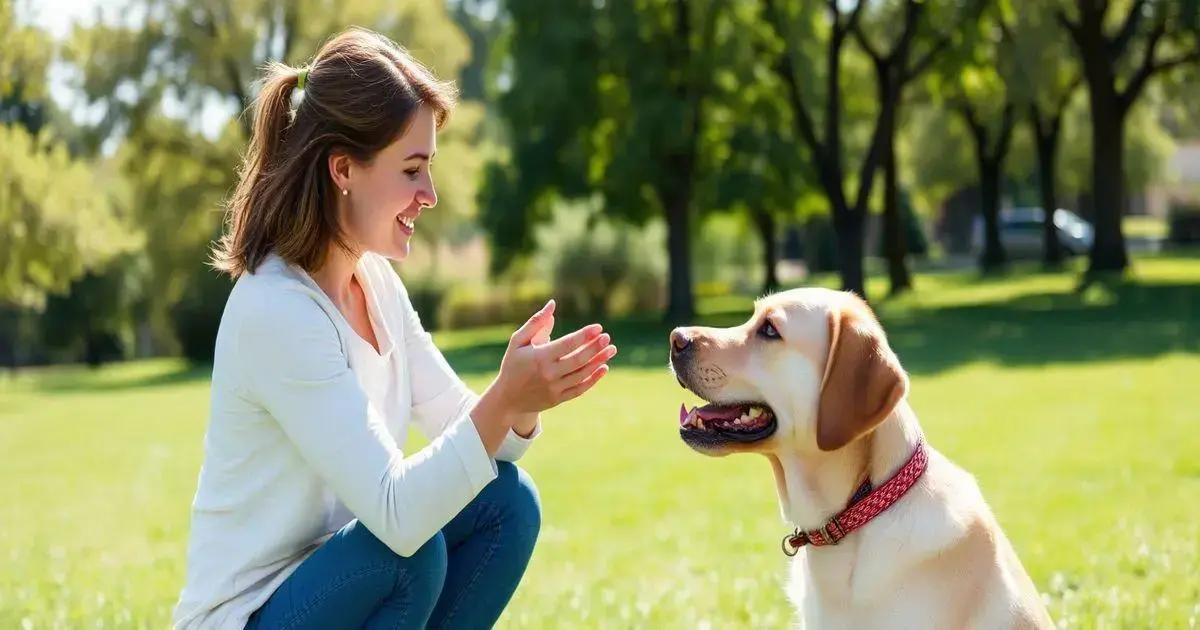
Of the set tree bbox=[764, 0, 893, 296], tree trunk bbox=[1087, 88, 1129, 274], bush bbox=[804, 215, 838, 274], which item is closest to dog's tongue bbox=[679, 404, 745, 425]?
tree bbox=[764, 0, 893, 296]

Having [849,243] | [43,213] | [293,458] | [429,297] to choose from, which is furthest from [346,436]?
[429,297]

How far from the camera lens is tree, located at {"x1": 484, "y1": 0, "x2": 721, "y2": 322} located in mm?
27156

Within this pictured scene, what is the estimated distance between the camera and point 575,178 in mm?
29031

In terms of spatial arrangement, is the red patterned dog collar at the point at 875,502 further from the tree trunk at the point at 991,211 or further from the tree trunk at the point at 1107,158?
the tree trunk at the point at 991,211

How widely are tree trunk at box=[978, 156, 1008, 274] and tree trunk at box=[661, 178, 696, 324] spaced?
1279cm

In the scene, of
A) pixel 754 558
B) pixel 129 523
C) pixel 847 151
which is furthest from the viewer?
pixel 847 151

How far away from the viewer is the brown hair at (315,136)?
11.3ft

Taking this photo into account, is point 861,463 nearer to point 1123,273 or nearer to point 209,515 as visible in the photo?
point 209,515

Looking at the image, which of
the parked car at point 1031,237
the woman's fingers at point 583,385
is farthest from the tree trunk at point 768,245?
the woman's fingers at point 583,385

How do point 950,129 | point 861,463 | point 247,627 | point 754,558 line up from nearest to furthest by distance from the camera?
1. point 247,627
2. point 861,463
3. point 754,558
4. point 950,129

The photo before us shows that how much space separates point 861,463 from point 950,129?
4034 cm

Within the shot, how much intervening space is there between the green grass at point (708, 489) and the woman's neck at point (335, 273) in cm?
234

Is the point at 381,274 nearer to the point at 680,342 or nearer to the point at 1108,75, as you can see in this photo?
the point at 680,342

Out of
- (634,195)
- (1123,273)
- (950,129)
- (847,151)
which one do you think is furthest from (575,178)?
(950,129)
